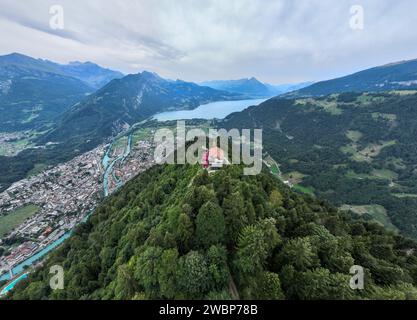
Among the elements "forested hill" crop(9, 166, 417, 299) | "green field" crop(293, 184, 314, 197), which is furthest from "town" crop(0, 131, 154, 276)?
"green field" crop(293, 184, 314, 197)

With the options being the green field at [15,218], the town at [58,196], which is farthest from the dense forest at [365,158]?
the green field at [15,218]

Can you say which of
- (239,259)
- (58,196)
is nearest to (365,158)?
(239,259)

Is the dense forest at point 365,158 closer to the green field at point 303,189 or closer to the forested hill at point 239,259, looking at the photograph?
the green field at point 303,189

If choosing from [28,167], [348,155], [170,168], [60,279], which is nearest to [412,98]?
[348,155]

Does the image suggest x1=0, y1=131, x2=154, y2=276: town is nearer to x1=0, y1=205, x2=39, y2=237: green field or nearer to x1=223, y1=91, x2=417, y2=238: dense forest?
x1=0, y1=205, x2=39, y2=237: green field
